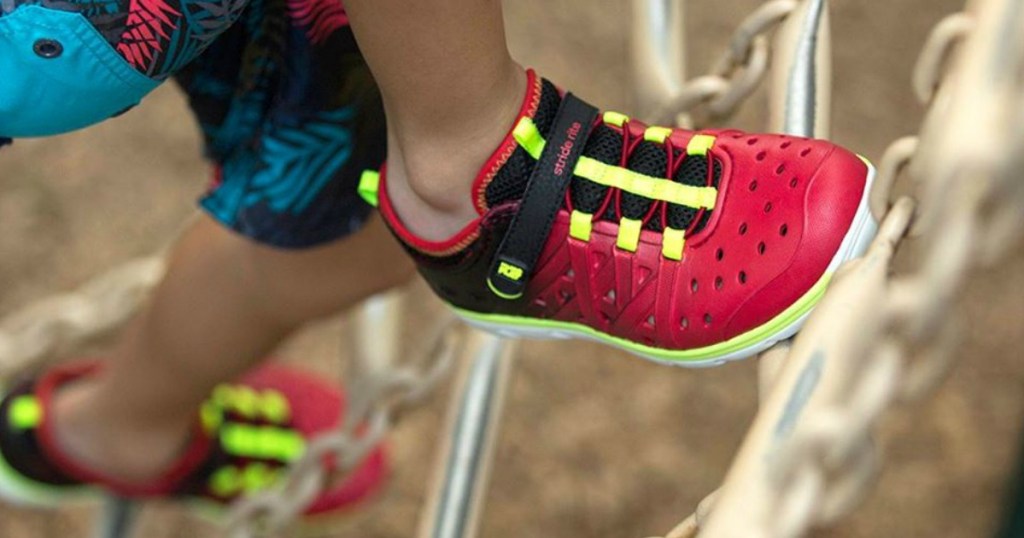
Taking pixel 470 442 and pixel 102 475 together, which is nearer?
pixel 470 442

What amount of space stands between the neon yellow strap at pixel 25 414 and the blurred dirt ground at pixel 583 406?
30 centimetres

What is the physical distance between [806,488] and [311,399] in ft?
3.00

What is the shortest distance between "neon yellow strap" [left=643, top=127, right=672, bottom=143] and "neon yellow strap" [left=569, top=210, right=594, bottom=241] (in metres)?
0.05

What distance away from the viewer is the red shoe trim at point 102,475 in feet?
3.37

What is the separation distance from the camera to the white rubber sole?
0.52 metres

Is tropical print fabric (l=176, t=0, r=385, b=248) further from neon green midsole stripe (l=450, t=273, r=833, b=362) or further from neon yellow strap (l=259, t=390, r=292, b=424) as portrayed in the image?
neon yellow strap (l=259, t=390, r=292, b=424)

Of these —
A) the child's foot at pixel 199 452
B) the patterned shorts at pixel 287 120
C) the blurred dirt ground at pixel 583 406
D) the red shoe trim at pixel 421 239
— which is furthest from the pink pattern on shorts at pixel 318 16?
the blurred dirt ground at pixel 583 406

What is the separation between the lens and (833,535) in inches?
51.7

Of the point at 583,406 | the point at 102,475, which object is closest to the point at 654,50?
the point at 102,475

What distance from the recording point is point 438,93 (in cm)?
54

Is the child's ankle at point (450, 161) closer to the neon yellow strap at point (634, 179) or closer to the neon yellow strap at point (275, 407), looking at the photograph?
the neon yellow strap at point (634, 179)

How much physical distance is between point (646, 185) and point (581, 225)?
0.03 metres

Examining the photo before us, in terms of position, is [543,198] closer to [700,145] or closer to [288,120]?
[700,145]

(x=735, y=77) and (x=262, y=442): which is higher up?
(x=735, y=77)
